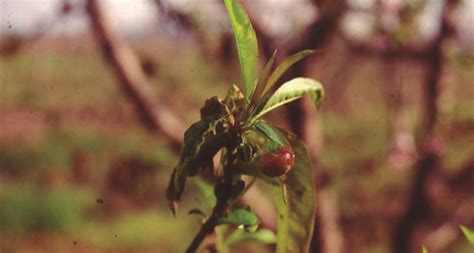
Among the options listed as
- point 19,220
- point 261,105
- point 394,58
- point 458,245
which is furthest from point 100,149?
point 261,105

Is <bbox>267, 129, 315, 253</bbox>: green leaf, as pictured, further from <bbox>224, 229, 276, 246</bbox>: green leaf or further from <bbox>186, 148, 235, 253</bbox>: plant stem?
<bbox>224, 229, 276, 246</bbox>: green leaf

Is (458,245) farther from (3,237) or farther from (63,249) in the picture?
(3,237)

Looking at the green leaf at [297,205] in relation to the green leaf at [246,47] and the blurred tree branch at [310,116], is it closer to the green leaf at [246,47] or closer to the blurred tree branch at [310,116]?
the green leaf at [246,47]

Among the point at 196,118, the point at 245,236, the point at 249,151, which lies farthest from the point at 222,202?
the point at 196,118

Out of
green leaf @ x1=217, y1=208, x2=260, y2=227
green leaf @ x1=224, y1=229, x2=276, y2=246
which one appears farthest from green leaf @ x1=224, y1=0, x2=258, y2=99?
green leaf @ x1=224, y1=229, x2=276, y2=246

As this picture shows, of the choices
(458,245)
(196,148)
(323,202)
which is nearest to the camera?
(196,148)

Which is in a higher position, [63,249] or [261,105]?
[261,105]

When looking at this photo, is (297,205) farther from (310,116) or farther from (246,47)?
(310,116)
